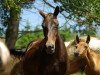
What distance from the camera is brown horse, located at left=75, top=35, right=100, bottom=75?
45.9 ft

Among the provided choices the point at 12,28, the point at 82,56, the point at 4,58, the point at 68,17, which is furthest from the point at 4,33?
the point at 4,58

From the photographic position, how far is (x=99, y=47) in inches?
709

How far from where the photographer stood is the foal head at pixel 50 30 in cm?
884

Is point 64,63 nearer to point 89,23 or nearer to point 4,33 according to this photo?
point 89,23

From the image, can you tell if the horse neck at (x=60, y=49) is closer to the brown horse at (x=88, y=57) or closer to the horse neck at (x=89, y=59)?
the brown horse at (x=88, y=57)

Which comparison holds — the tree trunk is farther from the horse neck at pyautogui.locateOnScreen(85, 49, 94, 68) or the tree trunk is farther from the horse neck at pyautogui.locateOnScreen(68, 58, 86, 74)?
the horse neck at pyautogui.locateOnScreen(85, 49, 94, 68)

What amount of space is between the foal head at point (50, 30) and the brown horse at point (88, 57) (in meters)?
4.56

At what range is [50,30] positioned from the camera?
30.1ft

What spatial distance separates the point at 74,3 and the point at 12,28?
301cm

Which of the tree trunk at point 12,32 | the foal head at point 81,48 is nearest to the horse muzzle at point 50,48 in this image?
the foal head at point 81,48

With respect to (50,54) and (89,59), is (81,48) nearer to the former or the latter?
(89,59)

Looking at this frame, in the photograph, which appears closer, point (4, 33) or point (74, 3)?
point (74, 3)

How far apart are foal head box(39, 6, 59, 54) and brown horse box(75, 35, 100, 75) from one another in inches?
180

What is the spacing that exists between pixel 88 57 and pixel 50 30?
18.4ft
